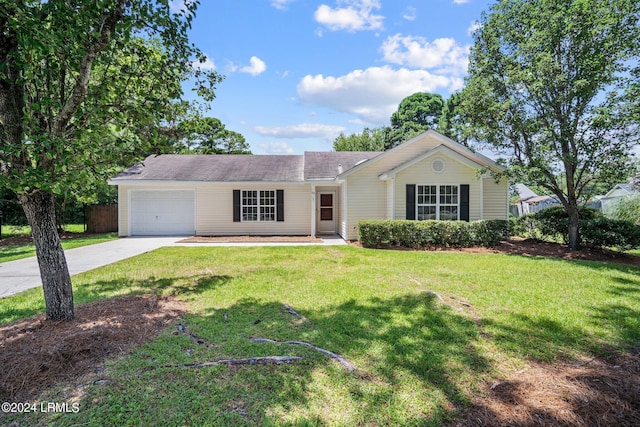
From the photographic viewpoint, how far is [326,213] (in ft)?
52.0

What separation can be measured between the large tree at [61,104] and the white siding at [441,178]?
9510mm

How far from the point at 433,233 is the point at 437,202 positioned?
1866 mm

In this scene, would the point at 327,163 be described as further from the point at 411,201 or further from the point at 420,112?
the point at 420,112

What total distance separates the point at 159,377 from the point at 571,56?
43.9 feet

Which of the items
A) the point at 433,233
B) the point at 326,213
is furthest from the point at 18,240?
the point at 433,233

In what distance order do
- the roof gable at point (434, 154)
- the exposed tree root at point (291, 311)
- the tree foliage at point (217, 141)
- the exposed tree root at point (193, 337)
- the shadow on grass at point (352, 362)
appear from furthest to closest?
1. the tree foliage at point (217, 141)
2. the roof gable at point (434, 154)
3. the exposed tree root at point (291, 311)
4. the exposed tree root at point (193, 337)
5. the shadow on grass at point (352, 362)

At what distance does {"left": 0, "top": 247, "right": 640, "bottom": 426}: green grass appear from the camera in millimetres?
2543

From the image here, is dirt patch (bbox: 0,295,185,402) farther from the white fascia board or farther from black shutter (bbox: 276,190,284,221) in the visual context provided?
black shutter (bbox: 276,190,284,221)

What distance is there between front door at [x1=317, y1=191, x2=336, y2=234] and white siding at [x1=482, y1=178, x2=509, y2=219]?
6779 mm

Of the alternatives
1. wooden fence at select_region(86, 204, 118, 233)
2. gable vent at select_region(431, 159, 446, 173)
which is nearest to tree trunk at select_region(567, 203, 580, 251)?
gable vent at select_region(431, 159, 446, 173)

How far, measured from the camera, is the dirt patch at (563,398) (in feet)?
7.86

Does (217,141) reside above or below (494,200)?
above

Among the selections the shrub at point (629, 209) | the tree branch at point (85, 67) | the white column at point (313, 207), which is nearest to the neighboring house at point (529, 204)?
the shrub at point (629, 209)

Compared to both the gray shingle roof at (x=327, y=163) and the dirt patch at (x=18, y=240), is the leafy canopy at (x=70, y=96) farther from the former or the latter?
the dirt patch at (x=18, y=240)
